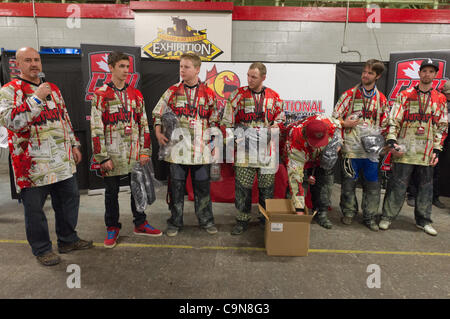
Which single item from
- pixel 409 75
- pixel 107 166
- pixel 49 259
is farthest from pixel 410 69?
pixel 49 259

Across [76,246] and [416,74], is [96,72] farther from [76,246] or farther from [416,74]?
[416,74]

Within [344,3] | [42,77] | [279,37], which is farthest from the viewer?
[344,3]

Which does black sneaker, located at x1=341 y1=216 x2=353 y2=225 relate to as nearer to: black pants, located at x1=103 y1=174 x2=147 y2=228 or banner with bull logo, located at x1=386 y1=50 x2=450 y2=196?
banner with bull logo, located at x1=386 y1=50 x2=450 y2=196

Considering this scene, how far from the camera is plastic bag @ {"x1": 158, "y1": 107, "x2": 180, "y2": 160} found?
107 inches

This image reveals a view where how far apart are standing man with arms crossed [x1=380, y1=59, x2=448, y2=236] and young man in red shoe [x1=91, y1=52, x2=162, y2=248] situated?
97.5 inches

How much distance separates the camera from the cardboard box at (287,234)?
7.91 feet

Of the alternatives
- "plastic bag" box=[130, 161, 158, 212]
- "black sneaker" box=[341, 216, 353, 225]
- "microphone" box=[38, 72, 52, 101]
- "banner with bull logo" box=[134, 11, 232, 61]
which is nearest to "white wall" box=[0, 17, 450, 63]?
"banner with bull logo" box=[134, 11, 232, 61]

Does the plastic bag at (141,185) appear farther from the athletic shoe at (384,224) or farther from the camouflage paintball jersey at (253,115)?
the athletic shoe at (384,224)

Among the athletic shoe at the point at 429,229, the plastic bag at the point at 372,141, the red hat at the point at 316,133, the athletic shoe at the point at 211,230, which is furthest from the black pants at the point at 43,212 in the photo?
the athletic shoe at the point at 429,229

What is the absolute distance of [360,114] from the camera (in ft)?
9.88

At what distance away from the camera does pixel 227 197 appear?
12.9ft

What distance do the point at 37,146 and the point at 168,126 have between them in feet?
3.50

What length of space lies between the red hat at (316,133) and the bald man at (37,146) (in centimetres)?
202

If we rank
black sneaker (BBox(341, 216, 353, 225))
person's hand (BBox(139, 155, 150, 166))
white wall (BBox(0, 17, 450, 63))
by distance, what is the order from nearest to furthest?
person's hand (BBox(139, 155, 150, 166)), black sneaker (BBox(341, 216, 353, 225)), white wall (BBox(0, 17, 450, 63))
